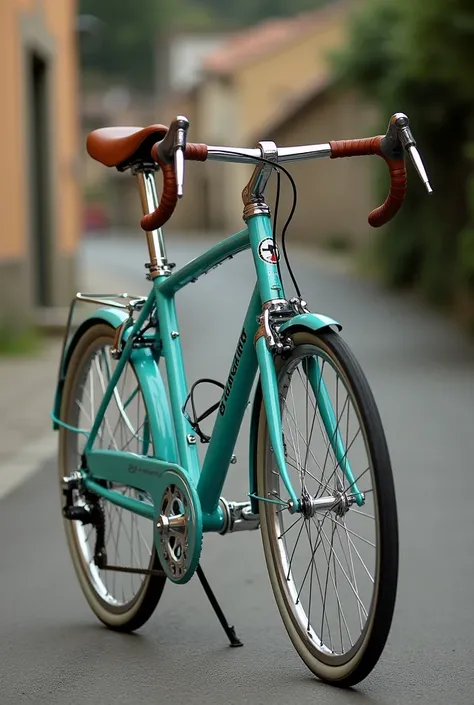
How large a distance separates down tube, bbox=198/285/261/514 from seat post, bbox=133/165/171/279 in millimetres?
512

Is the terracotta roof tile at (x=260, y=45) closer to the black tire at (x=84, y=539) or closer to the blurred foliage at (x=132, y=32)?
the blurred foliage at (x=132, y=32)

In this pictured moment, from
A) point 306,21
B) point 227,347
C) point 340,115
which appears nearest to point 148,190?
point 227,347

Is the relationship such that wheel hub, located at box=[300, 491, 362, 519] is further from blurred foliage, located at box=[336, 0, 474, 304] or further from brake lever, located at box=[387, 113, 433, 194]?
blurred foliage, located at box=[336, 0, 474, 304]

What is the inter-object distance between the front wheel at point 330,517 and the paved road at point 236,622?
0.15 meters

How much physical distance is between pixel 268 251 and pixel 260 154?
24 cm

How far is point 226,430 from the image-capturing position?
12.2 ft

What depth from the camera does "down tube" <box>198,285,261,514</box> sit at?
A: 144 inches

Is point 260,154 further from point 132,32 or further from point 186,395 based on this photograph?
point 132,32

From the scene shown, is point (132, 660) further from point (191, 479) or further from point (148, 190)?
point (148, 190)

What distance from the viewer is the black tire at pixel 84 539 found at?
4094 millimetres

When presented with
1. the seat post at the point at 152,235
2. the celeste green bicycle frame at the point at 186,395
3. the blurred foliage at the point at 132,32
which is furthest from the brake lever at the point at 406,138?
the blurred foliage at the point at 132,32

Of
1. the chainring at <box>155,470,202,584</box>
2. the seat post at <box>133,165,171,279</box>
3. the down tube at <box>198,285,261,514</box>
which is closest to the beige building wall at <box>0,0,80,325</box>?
the seat post at <box>133,165,171,279</box>

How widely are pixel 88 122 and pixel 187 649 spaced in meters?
84.8

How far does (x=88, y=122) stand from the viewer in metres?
87.0
